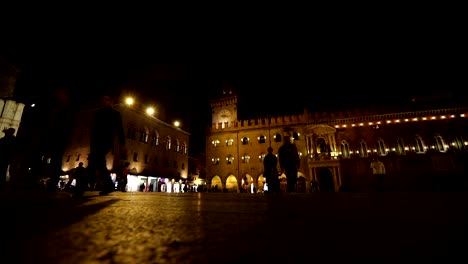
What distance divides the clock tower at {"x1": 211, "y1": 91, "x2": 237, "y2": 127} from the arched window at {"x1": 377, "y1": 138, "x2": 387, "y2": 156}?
59.3 ft

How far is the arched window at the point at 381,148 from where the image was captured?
24250 millimetres

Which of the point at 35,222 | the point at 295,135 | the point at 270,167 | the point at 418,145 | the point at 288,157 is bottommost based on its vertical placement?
the point at 35,222

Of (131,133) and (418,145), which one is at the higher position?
(131,133)

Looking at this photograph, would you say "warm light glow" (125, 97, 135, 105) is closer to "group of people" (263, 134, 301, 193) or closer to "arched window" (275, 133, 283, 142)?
"arched window" (275, 133, 283, 142)

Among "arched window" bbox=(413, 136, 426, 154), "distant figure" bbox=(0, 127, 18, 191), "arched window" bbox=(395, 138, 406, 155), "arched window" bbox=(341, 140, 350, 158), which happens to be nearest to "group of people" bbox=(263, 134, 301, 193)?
"distant figure" bbox=(0, 127, 18, 191)

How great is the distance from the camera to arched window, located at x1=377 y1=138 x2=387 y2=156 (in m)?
24.2

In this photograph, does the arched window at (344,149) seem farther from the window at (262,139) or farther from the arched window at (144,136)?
the arched window at (144,136)

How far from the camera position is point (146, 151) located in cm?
2488

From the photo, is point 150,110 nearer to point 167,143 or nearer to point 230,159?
point 167,143

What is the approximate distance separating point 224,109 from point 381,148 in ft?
67.8

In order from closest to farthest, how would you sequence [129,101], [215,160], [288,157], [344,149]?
[288,157], [129,101], [344,149], [215,160]

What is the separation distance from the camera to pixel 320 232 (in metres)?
0.87

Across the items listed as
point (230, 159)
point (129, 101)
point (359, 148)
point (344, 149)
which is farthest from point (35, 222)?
point (230, 159)

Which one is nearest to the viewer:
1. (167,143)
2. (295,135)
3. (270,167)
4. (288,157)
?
(288,157)
